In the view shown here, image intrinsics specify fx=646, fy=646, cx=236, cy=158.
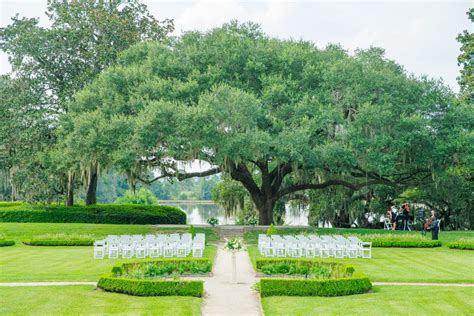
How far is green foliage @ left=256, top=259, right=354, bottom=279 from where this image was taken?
18.0 m

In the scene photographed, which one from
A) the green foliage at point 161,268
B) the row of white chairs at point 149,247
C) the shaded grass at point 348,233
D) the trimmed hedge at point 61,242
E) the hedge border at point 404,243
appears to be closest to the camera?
the green foliage at point 161,268

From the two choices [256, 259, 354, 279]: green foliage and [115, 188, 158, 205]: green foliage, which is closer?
[256, 259, 354, 279]: green foliage

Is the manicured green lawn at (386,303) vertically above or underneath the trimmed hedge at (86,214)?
underneath

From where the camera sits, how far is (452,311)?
45.0 ft

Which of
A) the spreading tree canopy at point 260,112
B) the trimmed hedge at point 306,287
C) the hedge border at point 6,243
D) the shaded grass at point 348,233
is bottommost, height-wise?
the trimmed hedge at point 306,287

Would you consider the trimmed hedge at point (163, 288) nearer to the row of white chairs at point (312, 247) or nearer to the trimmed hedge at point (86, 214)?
the row of white chairs at point (312, 247)

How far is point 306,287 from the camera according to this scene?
15.6m

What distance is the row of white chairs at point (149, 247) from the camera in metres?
22.8

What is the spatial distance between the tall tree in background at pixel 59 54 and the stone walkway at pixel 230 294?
20.2 m

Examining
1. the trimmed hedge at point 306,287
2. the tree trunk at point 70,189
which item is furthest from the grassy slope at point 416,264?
the tree trunk at point 70,189

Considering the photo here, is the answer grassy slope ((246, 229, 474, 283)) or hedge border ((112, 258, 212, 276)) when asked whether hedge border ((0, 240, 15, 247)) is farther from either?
hedge border ((112, 258, 212, 276))

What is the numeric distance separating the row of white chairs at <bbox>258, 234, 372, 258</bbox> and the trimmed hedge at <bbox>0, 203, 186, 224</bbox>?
1674 centimetres

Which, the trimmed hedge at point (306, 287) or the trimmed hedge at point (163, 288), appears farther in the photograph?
the trimmed hedge at point (306, 287)

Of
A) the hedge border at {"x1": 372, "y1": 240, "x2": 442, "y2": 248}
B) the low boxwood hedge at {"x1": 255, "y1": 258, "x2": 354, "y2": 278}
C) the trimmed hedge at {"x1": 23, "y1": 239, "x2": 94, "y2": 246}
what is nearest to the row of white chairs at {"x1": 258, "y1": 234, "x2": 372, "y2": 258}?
the low boxwood hedge at {"x1": 255, "y1": 258, "x2": 354, "y2": 278}
